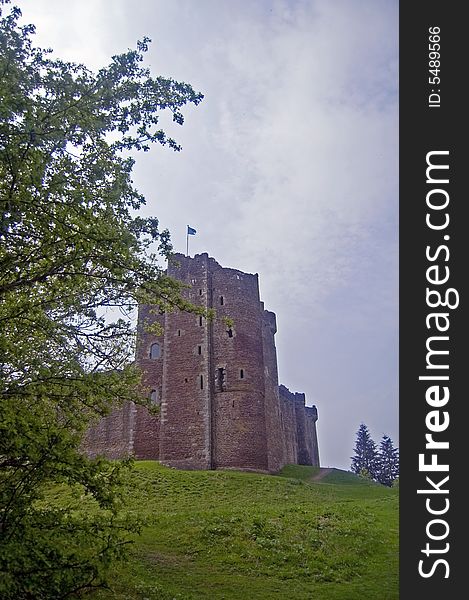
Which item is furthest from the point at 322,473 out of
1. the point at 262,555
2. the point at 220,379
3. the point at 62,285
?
the point at 62,285

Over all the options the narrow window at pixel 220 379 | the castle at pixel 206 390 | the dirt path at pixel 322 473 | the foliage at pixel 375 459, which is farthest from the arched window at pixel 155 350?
the foliage at pixel 375 459

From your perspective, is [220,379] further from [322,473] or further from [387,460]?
[387,460]

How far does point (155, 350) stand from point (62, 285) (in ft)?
89.5

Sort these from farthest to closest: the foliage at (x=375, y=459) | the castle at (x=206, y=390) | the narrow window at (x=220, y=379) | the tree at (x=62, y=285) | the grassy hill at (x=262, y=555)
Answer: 1. the foliage at (x=375, y=459)
2. the narrow window at (x=220, y=379)
3. the castle at (x=206, y=390)
4. the grassy hill at (x=262, y=555)
5. the tree at (x=62, y=285)

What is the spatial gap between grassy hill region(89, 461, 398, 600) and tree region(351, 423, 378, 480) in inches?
2134

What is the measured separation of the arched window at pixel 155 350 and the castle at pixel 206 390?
0.20ft

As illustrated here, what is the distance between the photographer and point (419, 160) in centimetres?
742

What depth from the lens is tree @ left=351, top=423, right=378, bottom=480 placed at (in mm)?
74375

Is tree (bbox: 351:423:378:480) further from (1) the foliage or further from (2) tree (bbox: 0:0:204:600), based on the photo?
(2) tree (bbox: 0:0:204:600)

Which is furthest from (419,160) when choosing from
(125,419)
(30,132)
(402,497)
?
(125,419)

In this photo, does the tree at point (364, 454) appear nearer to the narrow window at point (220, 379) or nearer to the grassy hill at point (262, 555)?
the narrow window at point (220, 379)

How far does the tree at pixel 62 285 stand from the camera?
7395 millimetres

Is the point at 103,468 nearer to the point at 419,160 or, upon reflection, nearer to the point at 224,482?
the point at 419,160

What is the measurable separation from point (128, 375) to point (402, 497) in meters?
5.05
